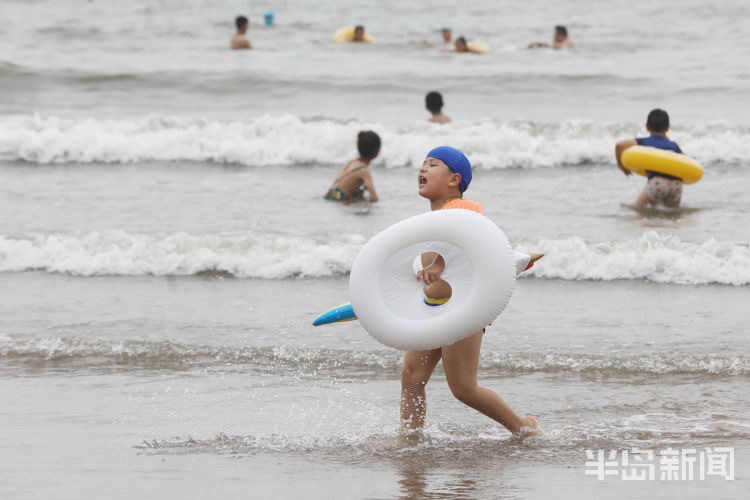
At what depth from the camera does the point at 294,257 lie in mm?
8633

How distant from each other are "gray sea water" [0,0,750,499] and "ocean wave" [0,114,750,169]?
48mm

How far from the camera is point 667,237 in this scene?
29.2 feet

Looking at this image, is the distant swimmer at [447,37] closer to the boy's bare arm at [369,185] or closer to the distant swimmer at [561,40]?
the distant swimmer at [561,40]

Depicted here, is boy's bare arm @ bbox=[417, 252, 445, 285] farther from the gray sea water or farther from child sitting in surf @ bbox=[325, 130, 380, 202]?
child sitting in surf @ bbox=[325, 130, 380, 202]

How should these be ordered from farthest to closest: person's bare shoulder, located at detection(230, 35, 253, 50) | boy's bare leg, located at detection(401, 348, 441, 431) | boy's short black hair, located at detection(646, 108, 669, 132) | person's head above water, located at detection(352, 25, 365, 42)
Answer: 1. person's head above water, located at detection(352, 25, 365, 42)
2. person's bare shoulder, located at detection(230, 35, 253, 50)
3. boy's short black hair, located at detection(646, 108, 669, 132)
4. boy's bare leg, located at detection(401, 348, 441, 431)

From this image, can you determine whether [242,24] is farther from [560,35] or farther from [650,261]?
[650,261]

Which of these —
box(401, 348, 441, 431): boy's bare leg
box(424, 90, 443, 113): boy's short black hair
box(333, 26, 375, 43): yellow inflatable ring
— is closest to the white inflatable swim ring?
box(401, 348, 441, 431): boy's bare leg

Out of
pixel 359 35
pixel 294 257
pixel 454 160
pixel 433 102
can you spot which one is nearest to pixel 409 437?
pixel 454 160

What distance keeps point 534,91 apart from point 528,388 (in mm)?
13463

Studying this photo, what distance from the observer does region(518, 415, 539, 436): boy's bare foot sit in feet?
15.7

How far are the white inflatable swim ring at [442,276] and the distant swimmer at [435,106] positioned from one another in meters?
10.8

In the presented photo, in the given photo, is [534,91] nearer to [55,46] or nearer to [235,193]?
[235,193]

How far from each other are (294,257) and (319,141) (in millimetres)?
6264

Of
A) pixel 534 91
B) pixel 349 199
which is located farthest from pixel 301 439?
pixel 534 91
